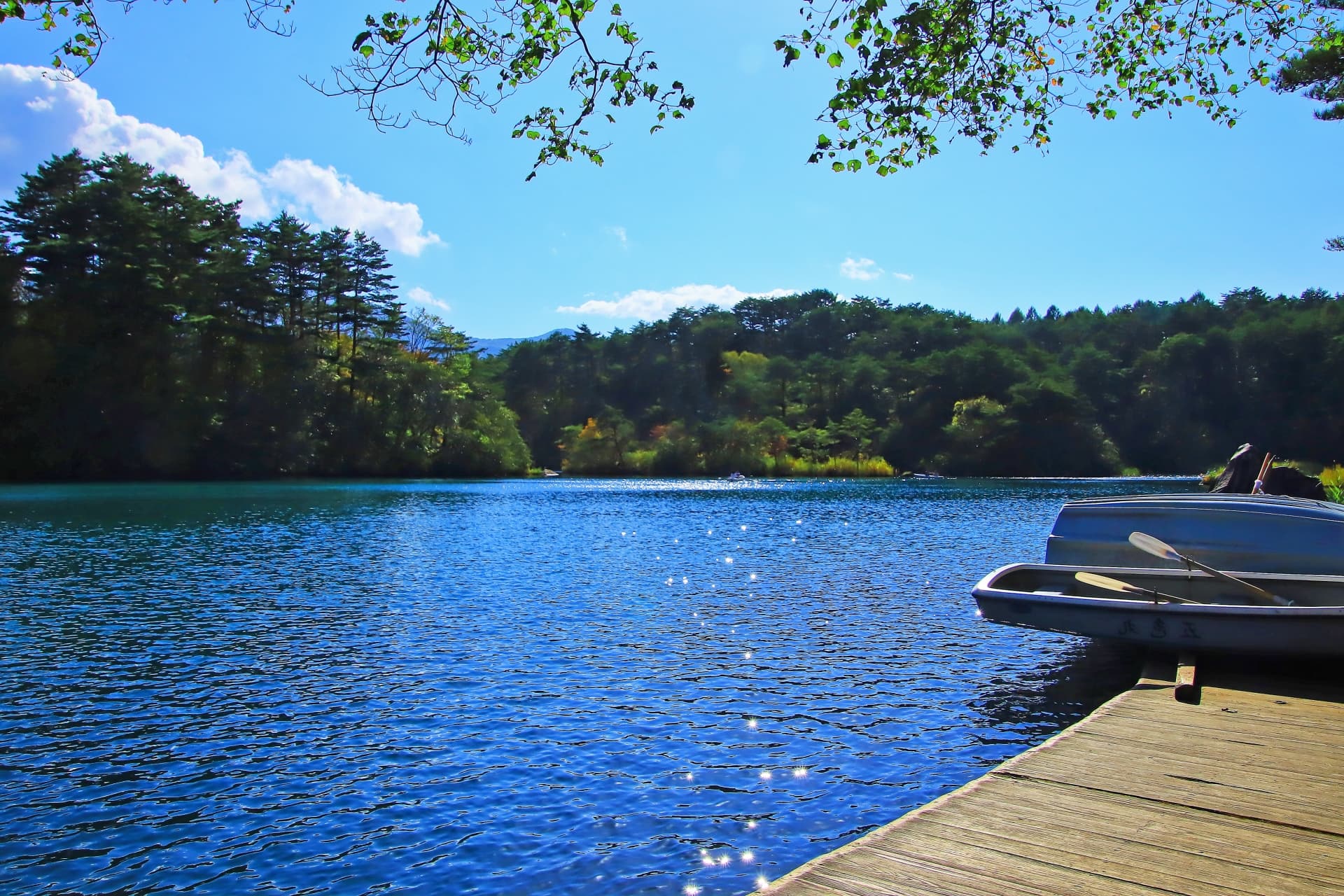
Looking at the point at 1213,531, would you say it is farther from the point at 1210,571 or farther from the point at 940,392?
the point at 940,392

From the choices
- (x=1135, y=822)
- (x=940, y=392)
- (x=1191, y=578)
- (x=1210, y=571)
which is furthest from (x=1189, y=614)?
(x=940, y=392)

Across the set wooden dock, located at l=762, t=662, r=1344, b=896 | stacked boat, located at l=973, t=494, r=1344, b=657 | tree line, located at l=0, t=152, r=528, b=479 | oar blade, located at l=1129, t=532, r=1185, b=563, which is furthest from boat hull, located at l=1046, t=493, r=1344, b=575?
tree line, located at l=0, t=152, r=528, b=479

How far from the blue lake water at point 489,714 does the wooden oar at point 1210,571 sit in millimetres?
1666

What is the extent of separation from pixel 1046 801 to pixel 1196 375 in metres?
114

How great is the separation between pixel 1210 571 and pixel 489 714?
789cm

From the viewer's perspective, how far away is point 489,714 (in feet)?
31.0

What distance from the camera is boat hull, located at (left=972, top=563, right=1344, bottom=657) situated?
→ 29.0 feet

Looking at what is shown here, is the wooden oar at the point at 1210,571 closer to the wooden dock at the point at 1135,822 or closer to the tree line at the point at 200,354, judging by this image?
the wooden dock at the point at 1135,822

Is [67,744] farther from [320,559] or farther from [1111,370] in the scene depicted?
[1111,370]

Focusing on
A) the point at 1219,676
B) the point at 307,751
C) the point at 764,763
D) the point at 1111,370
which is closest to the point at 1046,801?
the point at 764,763

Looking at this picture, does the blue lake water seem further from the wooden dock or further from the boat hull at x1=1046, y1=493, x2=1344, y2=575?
the boat hull at x1=1046, y1=493, x2=1344, y2=575

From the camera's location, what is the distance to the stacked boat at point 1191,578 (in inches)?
357

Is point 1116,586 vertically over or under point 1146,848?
over

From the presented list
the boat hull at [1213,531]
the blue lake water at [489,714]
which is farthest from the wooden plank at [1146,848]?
the boat hull at [1213,531]
